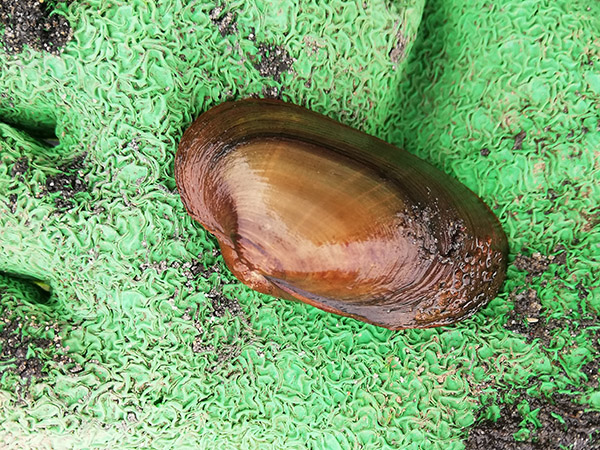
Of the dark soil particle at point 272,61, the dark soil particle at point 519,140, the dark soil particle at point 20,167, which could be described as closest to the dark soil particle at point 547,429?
the dark soil particle at point 519,140

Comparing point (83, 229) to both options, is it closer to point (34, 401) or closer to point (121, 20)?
point (34, 401)

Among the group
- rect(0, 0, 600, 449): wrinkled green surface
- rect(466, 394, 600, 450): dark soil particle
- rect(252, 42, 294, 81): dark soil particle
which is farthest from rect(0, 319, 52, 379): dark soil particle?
rect(466, 394, 600, 450): dark soil particle

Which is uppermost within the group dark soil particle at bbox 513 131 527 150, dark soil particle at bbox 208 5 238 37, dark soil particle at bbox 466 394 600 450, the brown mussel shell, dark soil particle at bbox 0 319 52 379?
dark soil particle at bbox 208 5 238 37

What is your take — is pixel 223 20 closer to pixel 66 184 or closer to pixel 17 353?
pixel 66 184

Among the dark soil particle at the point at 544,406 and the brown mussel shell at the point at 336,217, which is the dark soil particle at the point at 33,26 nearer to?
the brown mussel shell at the point at 336,217

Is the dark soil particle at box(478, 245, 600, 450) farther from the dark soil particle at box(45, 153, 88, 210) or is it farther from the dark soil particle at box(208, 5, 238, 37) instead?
the dark soil particle at box(45, 153, 88, 210)
